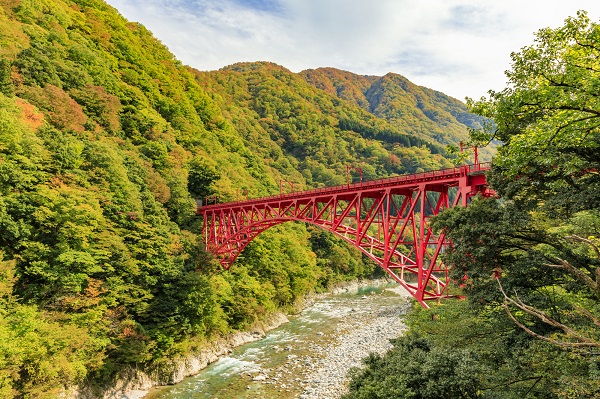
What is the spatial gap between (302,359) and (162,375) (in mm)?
7925

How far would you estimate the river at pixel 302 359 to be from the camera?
15.3 meters

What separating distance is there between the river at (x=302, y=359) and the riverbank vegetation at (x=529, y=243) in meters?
8.30

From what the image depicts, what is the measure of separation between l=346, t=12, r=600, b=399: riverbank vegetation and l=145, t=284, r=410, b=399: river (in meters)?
8.30

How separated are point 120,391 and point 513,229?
16.5 m

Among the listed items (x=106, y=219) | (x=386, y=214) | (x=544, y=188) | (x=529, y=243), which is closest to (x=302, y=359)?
(x=386, y=214)

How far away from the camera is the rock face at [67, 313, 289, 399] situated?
13.4 meters

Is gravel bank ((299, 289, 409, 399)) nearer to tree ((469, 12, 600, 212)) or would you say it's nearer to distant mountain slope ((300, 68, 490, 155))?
tree ((469, 12, 600, 212))

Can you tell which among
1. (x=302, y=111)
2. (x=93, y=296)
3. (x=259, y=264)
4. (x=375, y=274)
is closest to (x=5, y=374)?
(x=93, y=296)

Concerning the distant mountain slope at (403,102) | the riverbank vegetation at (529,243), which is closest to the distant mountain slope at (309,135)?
the distant mountain slope at (403,102)

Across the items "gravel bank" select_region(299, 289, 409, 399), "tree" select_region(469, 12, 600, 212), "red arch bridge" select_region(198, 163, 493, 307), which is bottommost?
"gravel bank" select_region(299, 289, 409, 399)

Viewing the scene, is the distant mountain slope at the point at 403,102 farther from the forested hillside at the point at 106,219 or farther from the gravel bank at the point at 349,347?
the gravel bank at the point at 349,347

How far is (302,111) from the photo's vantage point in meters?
88.2

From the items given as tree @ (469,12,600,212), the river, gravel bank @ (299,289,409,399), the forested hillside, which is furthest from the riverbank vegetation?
the forested hillside

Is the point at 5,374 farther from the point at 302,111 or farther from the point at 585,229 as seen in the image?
the point at 302,111
